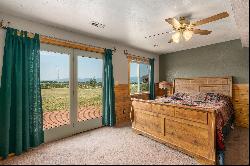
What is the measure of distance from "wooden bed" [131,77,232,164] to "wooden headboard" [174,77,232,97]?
2717mm

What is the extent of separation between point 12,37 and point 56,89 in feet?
5.11

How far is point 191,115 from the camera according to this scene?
315 centimetres

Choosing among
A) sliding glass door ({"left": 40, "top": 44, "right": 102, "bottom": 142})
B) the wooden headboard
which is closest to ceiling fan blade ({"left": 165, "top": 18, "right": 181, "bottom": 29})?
sliding glass door ({"left": 40, "top": 44, "right": 102, "bottom": 142})

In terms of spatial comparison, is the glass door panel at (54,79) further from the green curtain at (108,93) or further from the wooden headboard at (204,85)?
the wooden headboard at (204,85)

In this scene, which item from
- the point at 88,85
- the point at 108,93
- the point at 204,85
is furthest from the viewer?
the point at 204,85

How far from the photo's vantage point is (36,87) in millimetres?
3609

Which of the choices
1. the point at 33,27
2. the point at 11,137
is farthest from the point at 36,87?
the point at 33,27

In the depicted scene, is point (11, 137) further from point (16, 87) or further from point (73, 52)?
point (73, 52)

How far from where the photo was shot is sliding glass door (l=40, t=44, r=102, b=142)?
398cm

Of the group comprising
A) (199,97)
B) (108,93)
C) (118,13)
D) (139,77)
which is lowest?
(199,97)

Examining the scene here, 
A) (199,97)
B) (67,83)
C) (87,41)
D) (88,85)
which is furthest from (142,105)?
(87,41)

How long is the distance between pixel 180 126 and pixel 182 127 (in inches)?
1.8

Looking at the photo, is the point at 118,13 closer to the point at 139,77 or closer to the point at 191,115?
the point at 191,115

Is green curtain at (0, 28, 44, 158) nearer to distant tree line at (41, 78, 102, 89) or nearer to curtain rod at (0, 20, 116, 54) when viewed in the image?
curtain rod at (0, 20, 116, 54)
